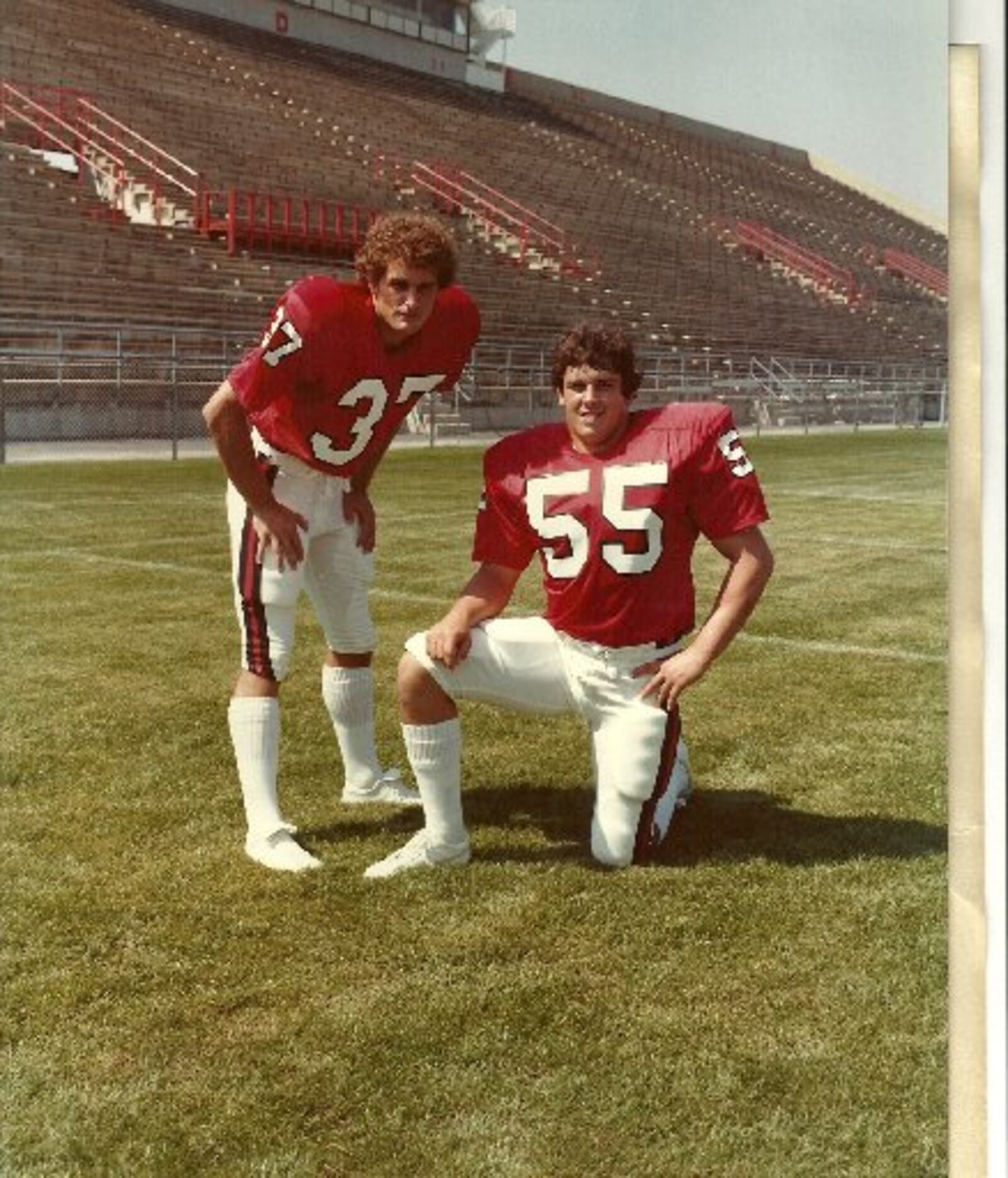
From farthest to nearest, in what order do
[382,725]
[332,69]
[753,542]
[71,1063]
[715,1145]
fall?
1. [332,69]
2. [382,725]
3. [753,542]
4. [71,1063]
5. [715,1145]

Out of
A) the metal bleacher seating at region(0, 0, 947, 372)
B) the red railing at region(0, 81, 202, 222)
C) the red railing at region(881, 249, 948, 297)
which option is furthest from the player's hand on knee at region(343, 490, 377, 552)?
the red railing at region(0, 81, 202, 222)

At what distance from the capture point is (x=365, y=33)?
2938 centimetres

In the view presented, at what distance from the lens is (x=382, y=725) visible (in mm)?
3768

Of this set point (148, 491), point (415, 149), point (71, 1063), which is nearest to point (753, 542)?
point (71, 1063)

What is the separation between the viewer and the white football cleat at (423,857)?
2570 millimetres

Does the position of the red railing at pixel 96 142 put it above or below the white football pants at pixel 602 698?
above

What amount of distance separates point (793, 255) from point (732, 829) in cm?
1609

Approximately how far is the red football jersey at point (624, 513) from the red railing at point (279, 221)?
51.3ft

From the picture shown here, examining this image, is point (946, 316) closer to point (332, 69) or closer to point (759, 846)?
point (759, 846)

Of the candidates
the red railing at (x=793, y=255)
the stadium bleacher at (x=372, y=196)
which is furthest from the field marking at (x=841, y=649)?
the red railing at (x=793, y=255)

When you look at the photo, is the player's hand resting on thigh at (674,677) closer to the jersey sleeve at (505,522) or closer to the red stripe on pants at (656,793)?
the red stripe on pants at (656,793)

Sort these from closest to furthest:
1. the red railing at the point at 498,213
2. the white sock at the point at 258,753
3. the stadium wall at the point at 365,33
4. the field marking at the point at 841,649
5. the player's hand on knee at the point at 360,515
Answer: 1. the white sock at the point at 258,753
2. the player's hand on knee at the point at 360,515
3. the field marking at the point at 841,649
4. the red railing at the point at 498,213
5. the stadium wall at the point at 365,33

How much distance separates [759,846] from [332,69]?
86.0ft

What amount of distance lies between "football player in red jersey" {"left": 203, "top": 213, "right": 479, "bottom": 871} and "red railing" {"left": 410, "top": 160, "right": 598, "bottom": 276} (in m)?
18.8
